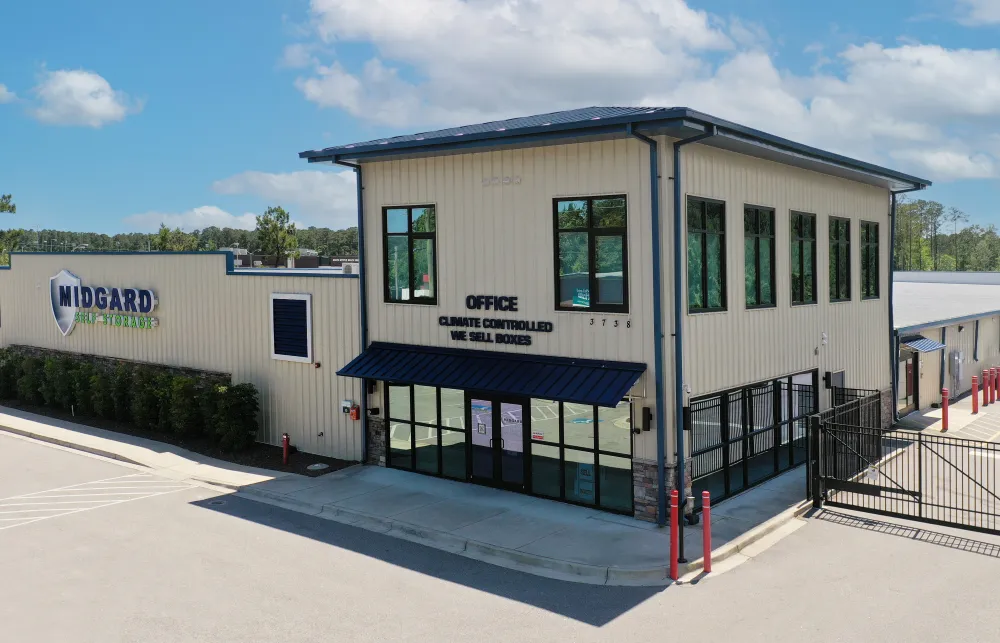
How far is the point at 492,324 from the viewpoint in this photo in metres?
16.7

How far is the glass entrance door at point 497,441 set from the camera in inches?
651

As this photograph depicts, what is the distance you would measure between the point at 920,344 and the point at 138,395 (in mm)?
20825

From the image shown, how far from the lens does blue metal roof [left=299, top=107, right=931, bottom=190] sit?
13.8 meters

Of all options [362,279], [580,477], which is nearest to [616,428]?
[580,477]

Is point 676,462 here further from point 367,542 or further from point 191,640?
point 191,640

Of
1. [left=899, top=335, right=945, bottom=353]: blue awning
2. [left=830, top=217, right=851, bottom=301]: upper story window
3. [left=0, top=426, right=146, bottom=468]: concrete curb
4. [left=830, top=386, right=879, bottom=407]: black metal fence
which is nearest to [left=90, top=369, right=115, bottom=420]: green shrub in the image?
[left=0, top=426, right=146, bottom=468]: concrete curb

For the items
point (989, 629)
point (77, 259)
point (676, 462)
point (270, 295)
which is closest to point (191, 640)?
point (676, 462)

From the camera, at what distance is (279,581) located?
12.3m

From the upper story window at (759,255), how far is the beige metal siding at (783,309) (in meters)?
0.19

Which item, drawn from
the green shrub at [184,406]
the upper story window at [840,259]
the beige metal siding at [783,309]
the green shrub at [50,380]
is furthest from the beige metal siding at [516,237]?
the green shrub at [50,380]

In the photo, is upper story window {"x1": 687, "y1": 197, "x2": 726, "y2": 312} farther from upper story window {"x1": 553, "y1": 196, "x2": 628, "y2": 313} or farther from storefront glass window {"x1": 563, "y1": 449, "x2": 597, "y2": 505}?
storefront glass window {"x1": 563, "y1": 449, "x2": 597, "y2": 505}

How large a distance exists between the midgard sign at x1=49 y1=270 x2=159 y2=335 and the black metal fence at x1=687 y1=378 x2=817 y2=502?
49.7ft

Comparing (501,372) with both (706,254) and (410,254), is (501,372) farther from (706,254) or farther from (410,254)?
(706,254)

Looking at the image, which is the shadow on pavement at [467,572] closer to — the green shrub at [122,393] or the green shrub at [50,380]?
the green shrub at [122,393]
